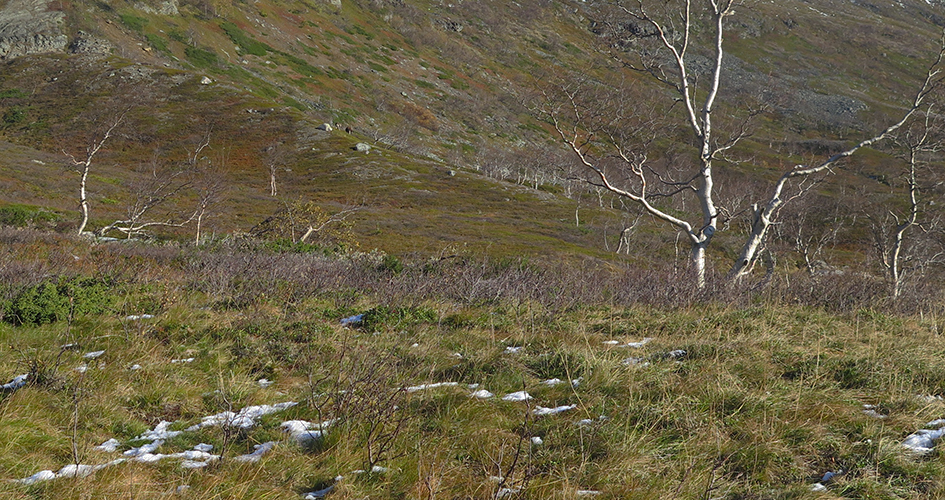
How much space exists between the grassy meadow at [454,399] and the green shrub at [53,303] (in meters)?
0.02

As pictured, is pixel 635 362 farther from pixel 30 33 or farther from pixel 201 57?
pixel 201 57

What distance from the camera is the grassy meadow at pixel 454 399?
2945 millimetres

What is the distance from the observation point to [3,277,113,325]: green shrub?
5512 millimetres

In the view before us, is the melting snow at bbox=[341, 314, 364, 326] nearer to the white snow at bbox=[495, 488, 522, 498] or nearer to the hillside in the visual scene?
the white snow at bbox=[495, 488, 522, 498]

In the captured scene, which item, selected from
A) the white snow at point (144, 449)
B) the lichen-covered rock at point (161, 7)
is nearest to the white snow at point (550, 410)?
the white snow at point (144, 449)

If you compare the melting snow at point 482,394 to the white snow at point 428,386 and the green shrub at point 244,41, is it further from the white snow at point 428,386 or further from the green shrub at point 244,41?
the green shrub at point 244,41

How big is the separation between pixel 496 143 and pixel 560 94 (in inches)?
4515

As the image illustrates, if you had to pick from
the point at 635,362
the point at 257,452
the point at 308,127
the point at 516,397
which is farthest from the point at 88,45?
the point at 635,362

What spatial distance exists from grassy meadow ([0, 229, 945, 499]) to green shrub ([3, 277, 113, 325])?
0.02 metres

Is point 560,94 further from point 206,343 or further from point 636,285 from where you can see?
point 206,343

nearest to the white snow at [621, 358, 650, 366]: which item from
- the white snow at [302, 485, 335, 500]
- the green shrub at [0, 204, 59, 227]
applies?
the white snow at [302, 485, 335, 500]

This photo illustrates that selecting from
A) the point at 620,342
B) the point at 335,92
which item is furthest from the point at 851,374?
the point at 335,92

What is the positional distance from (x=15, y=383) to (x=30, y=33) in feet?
358

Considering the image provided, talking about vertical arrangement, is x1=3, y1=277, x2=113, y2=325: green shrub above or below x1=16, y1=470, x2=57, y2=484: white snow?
below
